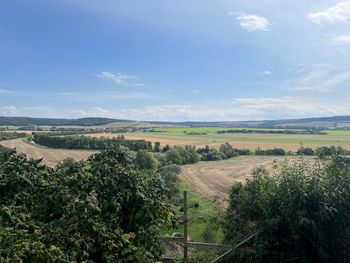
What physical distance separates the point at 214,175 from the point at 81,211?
134ft

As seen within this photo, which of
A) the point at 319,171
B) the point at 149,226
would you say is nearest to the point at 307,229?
the point at 319,171

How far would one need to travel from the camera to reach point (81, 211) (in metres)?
5.02

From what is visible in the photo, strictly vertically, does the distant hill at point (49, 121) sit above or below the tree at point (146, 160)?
above

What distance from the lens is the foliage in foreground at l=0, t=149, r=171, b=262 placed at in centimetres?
444

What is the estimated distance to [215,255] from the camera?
9367mm

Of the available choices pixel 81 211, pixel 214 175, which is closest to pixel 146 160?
pixel 214 175

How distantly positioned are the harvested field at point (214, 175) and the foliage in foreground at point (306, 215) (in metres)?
22.9

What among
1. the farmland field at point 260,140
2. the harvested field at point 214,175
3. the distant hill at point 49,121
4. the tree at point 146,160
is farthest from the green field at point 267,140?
the distant hill at point 49,121

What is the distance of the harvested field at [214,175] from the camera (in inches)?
1421

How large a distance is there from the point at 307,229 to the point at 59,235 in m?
5.34

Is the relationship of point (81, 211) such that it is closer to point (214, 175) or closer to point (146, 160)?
point (146, 160)

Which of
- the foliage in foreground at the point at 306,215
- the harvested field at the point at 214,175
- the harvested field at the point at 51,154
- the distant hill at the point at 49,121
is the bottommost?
the harvested field at the point at 214,175

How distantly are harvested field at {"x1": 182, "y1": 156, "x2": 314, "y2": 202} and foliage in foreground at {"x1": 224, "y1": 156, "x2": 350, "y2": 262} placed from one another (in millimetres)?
22914

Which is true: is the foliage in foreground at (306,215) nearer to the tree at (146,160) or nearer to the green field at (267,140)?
the tree at (146,160)
